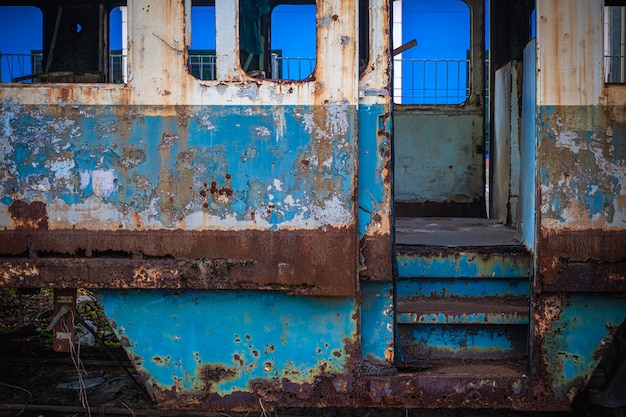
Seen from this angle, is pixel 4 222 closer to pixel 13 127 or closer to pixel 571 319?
pixel 13 127

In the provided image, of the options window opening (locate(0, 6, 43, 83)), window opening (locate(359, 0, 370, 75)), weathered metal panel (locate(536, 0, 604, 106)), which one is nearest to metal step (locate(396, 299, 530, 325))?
weathered metal panel (locate(536, 0, 604, 106))

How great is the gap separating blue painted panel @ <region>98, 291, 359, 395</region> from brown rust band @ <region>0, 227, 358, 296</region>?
0.11 meters

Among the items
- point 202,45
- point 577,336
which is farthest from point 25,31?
point 577,336

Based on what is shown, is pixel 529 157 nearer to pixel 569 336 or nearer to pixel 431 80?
pixel 569 336

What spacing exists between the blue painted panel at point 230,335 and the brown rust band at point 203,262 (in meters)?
0.11

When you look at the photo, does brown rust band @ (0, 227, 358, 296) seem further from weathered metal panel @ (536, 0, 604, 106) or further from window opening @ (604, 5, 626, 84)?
A: window opening @ (604, 5, 626, 84)

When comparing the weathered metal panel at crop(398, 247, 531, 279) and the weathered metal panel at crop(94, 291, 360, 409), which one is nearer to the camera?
the weathered metal panel at crop(94, 291, 360, 409)

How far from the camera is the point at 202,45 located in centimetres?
534

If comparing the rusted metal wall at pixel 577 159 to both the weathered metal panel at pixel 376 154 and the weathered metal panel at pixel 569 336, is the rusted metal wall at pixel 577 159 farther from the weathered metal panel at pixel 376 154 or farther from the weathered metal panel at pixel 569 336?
the weathered metal panel at pixel 376 154

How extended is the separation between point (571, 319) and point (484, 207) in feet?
10.7

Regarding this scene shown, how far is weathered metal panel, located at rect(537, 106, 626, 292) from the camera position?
3346 millimetres

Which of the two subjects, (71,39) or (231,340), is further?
(71,39)

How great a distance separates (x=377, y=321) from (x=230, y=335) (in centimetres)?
75

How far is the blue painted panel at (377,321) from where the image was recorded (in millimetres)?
3477
